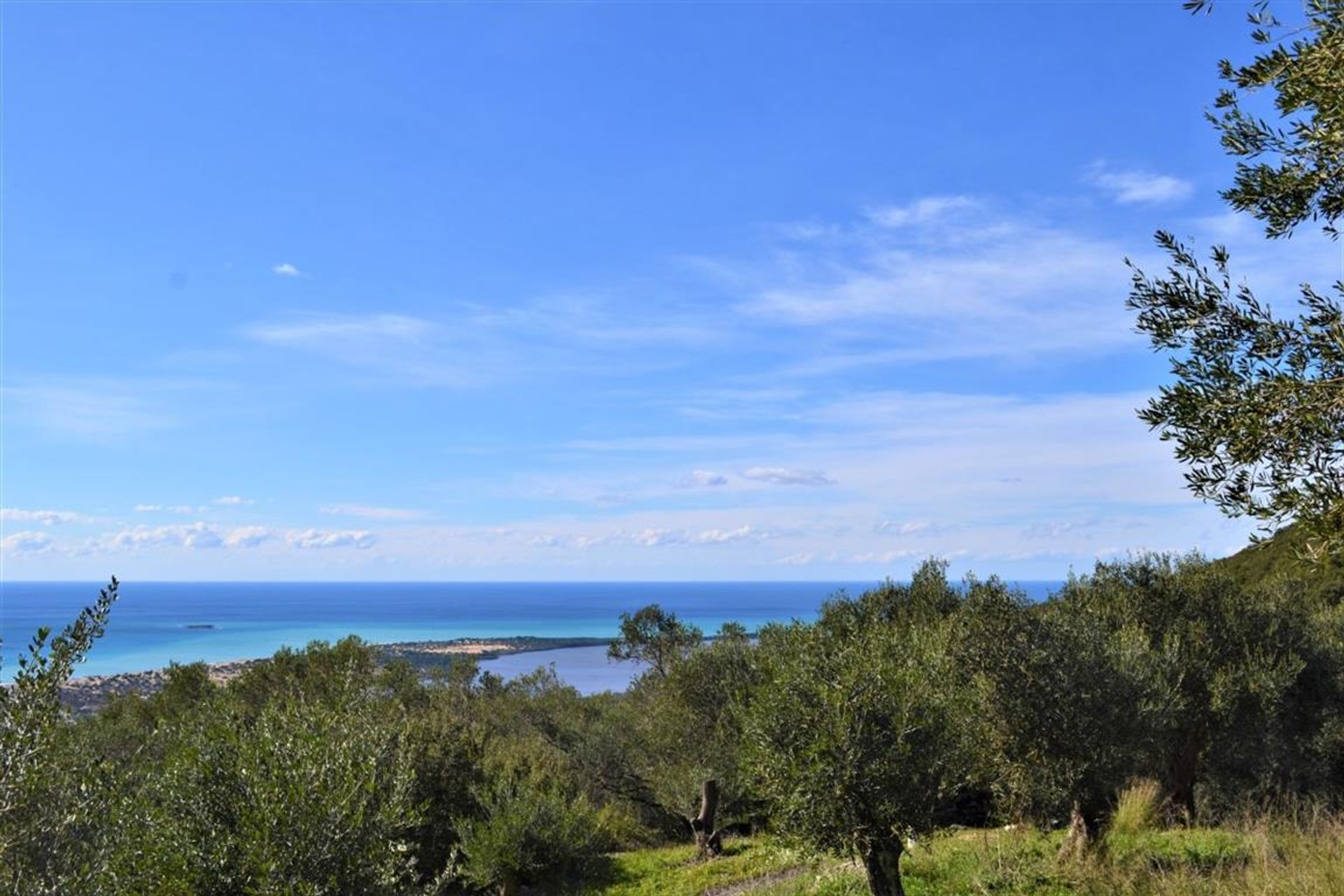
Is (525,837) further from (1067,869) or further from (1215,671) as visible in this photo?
(1215,671)

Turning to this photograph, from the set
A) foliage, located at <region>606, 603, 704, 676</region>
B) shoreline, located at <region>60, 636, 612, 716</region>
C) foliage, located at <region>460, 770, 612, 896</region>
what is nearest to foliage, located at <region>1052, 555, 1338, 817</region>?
foliage, located at <region>460, 770, 612, 896</region>

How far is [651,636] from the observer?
2350 inches

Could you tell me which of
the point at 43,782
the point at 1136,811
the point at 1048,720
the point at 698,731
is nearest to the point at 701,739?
the point at 698,731

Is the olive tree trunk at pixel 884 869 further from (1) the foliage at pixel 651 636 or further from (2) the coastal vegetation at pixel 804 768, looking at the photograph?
(1) the foliage at pixel 651 636

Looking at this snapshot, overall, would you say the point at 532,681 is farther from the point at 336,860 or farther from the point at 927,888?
the point at 336,860

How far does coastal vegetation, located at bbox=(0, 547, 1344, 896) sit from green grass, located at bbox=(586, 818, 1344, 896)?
13 centimetres

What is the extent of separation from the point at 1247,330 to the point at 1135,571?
1379 inches

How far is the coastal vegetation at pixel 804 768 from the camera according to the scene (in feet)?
32.5

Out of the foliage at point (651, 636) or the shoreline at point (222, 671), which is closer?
the foliage at point (651, 636)

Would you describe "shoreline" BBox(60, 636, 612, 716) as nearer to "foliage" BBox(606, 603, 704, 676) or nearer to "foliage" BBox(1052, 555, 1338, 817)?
"foliage" BBox(606, 603, 704, 676)

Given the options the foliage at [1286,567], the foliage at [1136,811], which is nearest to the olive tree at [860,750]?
the foliage at [1286,567]

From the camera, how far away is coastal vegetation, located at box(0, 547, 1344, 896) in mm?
9906

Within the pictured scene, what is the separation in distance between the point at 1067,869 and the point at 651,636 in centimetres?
4177

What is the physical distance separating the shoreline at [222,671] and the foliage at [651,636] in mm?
14666
